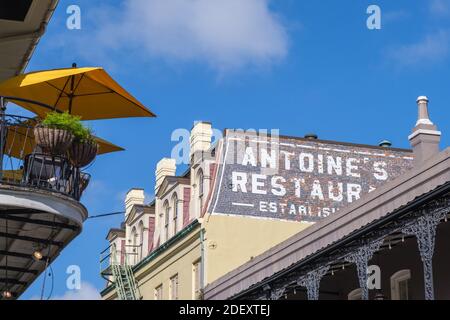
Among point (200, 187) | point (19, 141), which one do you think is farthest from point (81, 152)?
point (200, 187)

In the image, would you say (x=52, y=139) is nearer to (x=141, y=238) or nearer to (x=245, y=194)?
(x=245, y=194)

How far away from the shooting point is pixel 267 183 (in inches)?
1443

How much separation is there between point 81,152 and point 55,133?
0.58 m

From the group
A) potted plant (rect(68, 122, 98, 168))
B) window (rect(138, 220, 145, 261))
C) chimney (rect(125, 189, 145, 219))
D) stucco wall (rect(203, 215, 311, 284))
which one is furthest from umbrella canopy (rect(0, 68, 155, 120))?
chimney (rect(125, 189, 145, 219))

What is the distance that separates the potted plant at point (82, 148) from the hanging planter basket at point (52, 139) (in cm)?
16

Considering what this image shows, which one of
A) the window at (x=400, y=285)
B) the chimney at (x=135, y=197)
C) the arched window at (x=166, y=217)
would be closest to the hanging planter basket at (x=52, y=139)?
the window at (x=400, y=285)

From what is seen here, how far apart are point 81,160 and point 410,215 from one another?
9009 mm

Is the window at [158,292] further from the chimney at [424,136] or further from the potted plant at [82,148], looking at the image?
the potted plant at [82,148]

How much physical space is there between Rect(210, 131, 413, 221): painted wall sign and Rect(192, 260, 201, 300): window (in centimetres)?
203

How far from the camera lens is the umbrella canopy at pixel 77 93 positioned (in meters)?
14.3

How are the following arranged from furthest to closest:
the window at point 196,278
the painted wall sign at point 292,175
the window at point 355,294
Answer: the painted wall sign at point 292,175
the window at point 196,278
the window at point 355,294

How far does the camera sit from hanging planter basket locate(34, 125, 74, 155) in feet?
39.9

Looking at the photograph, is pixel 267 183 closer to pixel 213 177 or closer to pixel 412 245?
pixel 213 177
